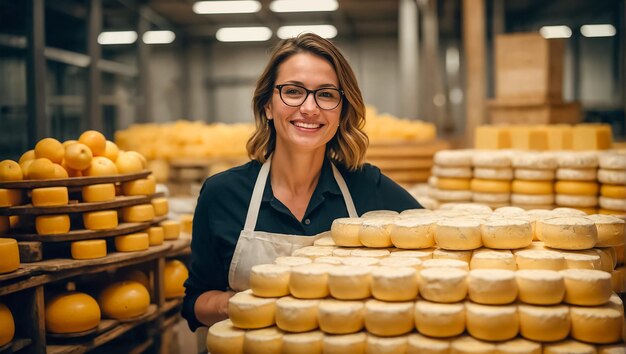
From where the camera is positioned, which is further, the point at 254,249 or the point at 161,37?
the point at 161,37

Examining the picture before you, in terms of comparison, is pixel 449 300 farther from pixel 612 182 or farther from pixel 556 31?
pixel 556 31

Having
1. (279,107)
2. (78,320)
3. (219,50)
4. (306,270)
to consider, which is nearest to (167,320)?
(78,320)

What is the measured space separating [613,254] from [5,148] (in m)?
8.84

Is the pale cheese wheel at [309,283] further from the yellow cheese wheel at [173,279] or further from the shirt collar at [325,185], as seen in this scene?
the yellow cheese wheel at [173,279]

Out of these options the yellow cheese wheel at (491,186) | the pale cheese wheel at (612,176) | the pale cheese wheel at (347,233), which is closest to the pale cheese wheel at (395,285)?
the pale cheese wheel at (347,233)

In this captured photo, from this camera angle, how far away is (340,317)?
1.63 meters

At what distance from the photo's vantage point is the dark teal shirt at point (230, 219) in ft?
8.10

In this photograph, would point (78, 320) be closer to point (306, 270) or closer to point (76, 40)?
point (306, 270)

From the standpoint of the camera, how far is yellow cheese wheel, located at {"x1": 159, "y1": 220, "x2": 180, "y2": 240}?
357 centimetres

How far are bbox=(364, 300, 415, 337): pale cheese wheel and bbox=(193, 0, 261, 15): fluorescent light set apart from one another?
425 inches

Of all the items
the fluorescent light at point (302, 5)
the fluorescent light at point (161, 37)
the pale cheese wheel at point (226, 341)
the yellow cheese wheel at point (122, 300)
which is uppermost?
the fluorescent light at point (161, 37)

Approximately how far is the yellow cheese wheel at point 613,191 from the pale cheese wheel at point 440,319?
7.02ft

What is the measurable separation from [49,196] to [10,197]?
17 centimetres

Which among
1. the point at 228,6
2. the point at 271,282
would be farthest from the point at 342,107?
the point at 228,6
